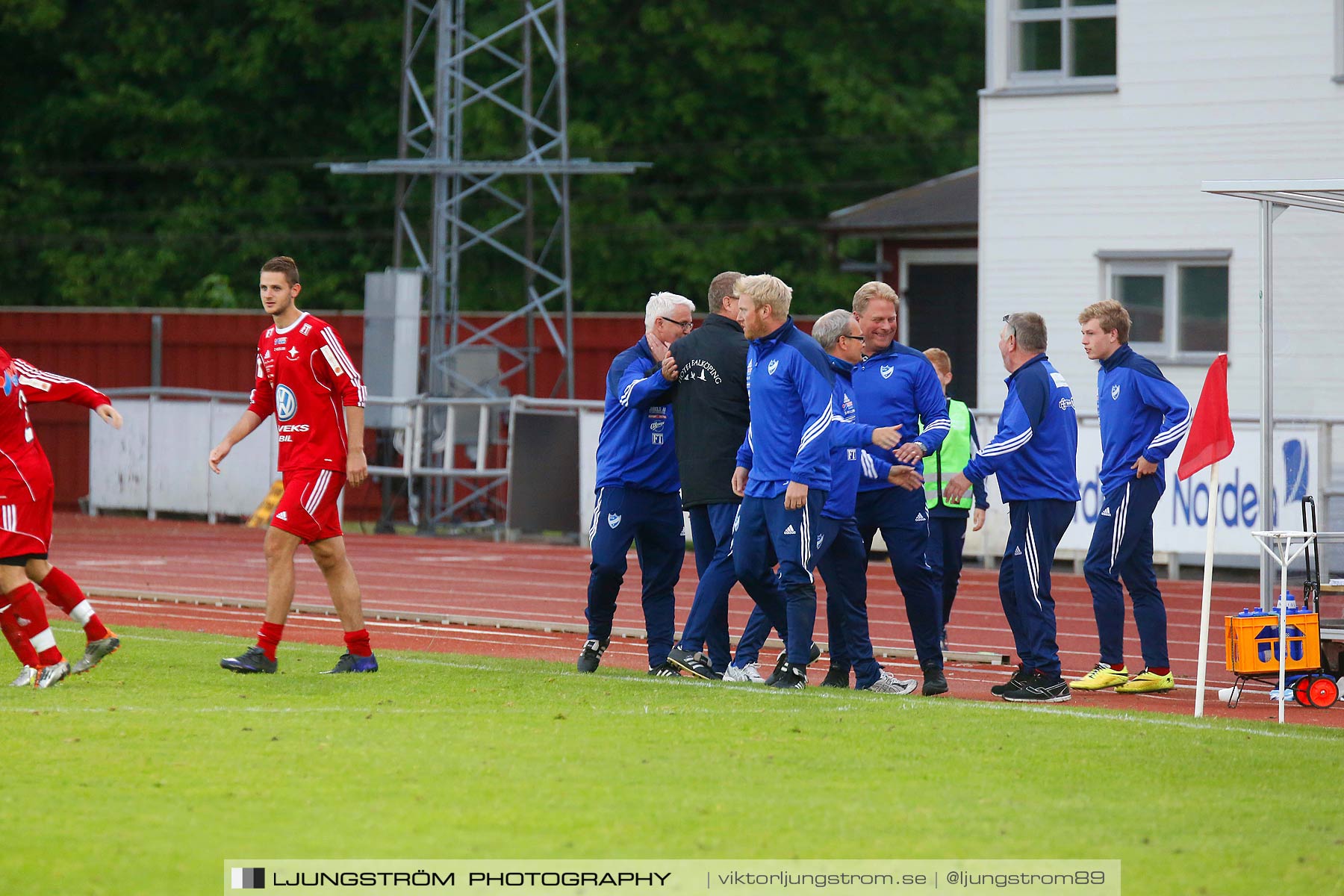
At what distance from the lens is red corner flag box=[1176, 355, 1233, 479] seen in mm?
9641

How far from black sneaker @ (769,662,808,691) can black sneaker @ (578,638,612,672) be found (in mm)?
1202

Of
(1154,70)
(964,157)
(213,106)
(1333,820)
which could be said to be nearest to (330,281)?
(213,106)

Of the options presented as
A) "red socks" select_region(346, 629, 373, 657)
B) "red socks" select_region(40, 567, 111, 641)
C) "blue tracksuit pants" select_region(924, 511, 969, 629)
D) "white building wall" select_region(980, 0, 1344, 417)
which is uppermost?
"white building wall" select_region(980, 0, 1344, 417)

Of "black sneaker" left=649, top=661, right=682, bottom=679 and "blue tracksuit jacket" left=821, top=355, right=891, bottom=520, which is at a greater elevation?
"blue tracksuit jacket" left=821, top=355, right=891, bottom=520

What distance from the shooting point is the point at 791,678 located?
9727 millimetres

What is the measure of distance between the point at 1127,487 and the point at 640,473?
2613 millimetres

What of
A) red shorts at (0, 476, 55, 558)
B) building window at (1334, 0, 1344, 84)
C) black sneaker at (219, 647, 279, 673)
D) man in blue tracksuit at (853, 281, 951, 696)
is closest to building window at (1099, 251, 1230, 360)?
building window at (1334, 0, 1344, 84)

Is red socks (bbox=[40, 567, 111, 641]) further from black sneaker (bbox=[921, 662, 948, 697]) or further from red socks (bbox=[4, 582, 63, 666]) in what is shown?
black sneaker (bbox=[921, 662, 948, 697])

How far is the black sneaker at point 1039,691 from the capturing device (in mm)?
9992

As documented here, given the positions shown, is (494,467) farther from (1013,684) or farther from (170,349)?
(1013,684)

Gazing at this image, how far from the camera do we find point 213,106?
39156mm

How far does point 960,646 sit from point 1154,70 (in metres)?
9.95

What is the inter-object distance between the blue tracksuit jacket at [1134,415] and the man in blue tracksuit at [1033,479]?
0.28 m

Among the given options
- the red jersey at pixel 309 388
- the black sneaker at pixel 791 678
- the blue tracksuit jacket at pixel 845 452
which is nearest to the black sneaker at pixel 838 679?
the black sneaker at pixel 791 678
